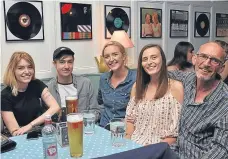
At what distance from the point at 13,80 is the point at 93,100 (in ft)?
2.52

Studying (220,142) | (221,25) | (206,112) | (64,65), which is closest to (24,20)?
(64,65)

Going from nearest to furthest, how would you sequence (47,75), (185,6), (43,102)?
(43,102) < (47,75) < (185,6)

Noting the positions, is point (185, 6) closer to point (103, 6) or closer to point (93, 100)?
point (103, 6)

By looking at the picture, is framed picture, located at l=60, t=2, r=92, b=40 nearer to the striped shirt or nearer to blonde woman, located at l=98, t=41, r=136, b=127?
blonde woman, located at l=98, t=41, r=136, b=127

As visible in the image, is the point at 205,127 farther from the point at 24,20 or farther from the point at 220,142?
the point at 24,20

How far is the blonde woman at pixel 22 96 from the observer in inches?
83.0

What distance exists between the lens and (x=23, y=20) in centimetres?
306

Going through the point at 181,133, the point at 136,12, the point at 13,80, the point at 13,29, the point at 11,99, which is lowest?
the point at 181,133

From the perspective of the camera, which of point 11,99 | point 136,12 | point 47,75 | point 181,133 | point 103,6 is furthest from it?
point 136,12

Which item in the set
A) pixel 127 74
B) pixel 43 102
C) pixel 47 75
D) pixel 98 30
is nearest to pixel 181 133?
pixel 127 74

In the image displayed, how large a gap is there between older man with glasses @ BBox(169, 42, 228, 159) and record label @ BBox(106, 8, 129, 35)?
219cm

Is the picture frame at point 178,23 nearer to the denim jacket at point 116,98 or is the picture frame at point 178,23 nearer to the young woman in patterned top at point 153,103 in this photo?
the denim jacket at point 116,98

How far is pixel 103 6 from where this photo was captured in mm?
3703

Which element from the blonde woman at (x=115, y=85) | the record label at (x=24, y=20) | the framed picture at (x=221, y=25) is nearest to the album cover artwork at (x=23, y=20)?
the record label at (x=24, y=20)
